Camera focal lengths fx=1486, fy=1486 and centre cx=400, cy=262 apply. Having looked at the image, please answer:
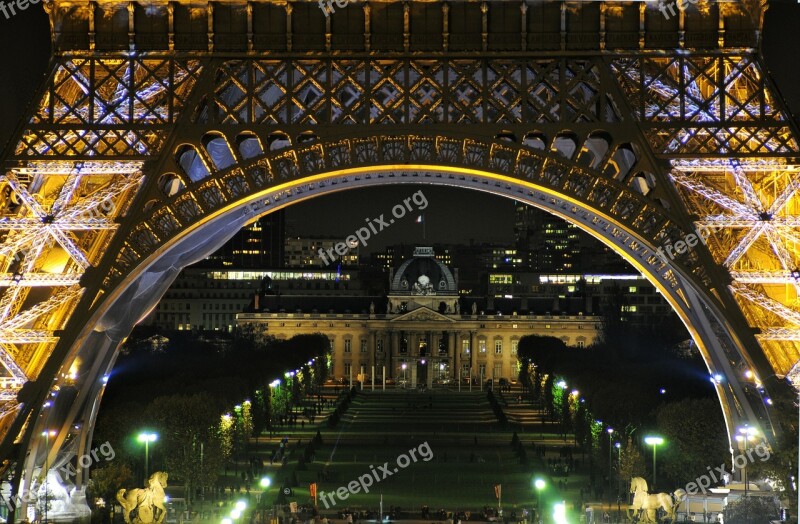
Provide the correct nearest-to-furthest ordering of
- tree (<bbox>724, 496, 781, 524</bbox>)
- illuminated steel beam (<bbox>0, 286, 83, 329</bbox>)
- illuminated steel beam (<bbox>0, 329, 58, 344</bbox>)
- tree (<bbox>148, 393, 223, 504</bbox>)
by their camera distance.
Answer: illuminated steel beam (<bbox>0, 329, 58, 344</bbox>) < illuminated steel beam (<bbox>0, 286, 83, 329</bbox>) < tree (<bbox>724, 496, 781, 524</bbox>) < tree (<bbox>148, 393, 223, 504</bbox>)

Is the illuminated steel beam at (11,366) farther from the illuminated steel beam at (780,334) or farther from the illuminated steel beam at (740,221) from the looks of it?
the illuminated steel beam at (780,334)

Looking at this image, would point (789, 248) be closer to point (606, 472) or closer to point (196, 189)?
point (196, 189)

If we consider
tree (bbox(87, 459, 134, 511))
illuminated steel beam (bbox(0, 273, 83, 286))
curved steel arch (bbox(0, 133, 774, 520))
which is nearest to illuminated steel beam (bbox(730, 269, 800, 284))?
curved steel arch (bbox(0, 133, 774, 520))

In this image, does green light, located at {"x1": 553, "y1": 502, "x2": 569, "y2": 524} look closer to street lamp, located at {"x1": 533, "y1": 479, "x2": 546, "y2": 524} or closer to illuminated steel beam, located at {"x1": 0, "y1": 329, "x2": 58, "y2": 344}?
street lamp, located at {"x1": 533, "y1": 479, "x2": 546, "y2": 524}

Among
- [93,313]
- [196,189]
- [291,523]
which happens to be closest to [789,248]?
[196,189]

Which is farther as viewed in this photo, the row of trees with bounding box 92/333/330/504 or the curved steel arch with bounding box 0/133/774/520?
the row of trees with bounding box 92/333/330/504

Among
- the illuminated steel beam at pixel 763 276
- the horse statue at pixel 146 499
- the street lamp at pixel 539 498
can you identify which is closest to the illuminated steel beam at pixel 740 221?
the illuminated steel beam at pixel 763 276

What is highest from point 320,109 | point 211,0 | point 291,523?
point 211,0

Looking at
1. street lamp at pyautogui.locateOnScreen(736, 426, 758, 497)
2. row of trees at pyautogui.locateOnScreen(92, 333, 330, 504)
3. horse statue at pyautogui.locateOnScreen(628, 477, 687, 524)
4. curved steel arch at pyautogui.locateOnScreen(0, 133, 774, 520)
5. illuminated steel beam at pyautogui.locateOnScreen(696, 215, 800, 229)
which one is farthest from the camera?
row of trees at pyautogui.locateOnScreen(92, 333, 330, 504)
